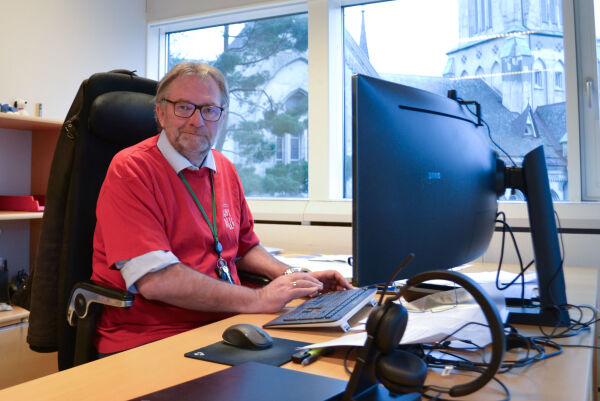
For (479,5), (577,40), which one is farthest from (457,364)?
(479,5)

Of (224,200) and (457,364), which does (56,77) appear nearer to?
(224,200)

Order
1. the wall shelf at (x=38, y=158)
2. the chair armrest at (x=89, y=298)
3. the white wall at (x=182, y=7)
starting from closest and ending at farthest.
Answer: the chair armrest at (x=89, y=298)
the wall shelf at (x=38, y=158)
the white wall at (x=182, y=7)

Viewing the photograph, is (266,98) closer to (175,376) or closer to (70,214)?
(70,214)

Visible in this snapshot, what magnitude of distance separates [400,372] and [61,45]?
305 centimetres

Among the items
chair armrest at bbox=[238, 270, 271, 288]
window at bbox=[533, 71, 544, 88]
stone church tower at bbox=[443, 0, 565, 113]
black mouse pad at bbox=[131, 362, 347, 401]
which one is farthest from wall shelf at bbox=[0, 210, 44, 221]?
window at bbox=[533, 71, 544, 88]

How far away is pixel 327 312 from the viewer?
1.05m

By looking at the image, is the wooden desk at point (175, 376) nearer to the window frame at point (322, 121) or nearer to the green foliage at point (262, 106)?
the window frame at point (322, 121)

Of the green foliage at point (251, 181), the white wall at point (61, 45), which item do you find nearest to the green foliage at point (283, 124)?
the green foliage at point (251, 181)

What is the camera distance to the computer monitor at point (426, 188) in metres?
0.83

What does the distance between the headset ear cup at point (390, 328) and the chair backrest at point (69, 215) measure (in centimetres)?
104

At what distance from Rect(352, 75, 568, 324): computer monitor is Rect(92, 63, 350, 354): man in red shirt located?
413mm

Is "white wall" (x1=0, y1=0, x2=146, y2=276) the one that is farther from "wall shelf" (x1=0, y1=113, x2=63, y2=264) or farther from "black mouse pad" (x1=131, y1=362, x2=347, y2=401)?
"black mouse pad" (x1=131, y1=362, x2=347, y2=401)

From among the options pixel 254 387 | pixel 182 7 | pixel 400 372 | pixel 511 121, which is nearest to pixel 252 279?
pixel 254 387

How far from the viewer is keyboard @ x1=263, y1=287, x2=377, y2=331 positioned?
1009mm
